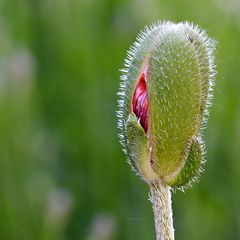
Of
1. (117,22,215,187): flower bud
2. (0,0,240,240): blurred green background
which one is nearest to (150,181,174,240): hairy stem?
(117,22,215,187): flower bud

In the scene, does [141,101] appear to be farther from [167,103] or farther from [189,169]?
[189,169]

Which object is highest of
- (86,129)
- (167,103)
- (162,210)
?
(167,103)

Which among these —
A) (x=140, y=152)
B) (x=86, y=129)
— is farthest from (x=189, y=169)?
(x=86, y=129)

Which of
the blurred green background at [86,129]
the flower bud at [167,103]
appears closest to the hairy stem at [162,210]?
the flower bud at [167,103]

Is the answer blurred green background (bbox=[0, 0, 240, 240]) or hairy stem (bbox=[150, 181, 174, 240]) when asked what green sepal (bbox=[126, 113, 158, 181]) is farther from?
blurred green background (bbox=[0, 0, 240, 240])

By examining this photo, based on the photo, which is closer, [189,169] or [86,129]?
[189,169]

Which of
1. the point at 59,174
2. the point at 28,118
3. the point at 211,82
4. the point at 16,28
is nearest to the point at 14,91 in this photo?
the point at 28,118

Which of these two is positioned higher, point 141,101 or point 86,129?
point 141,101
